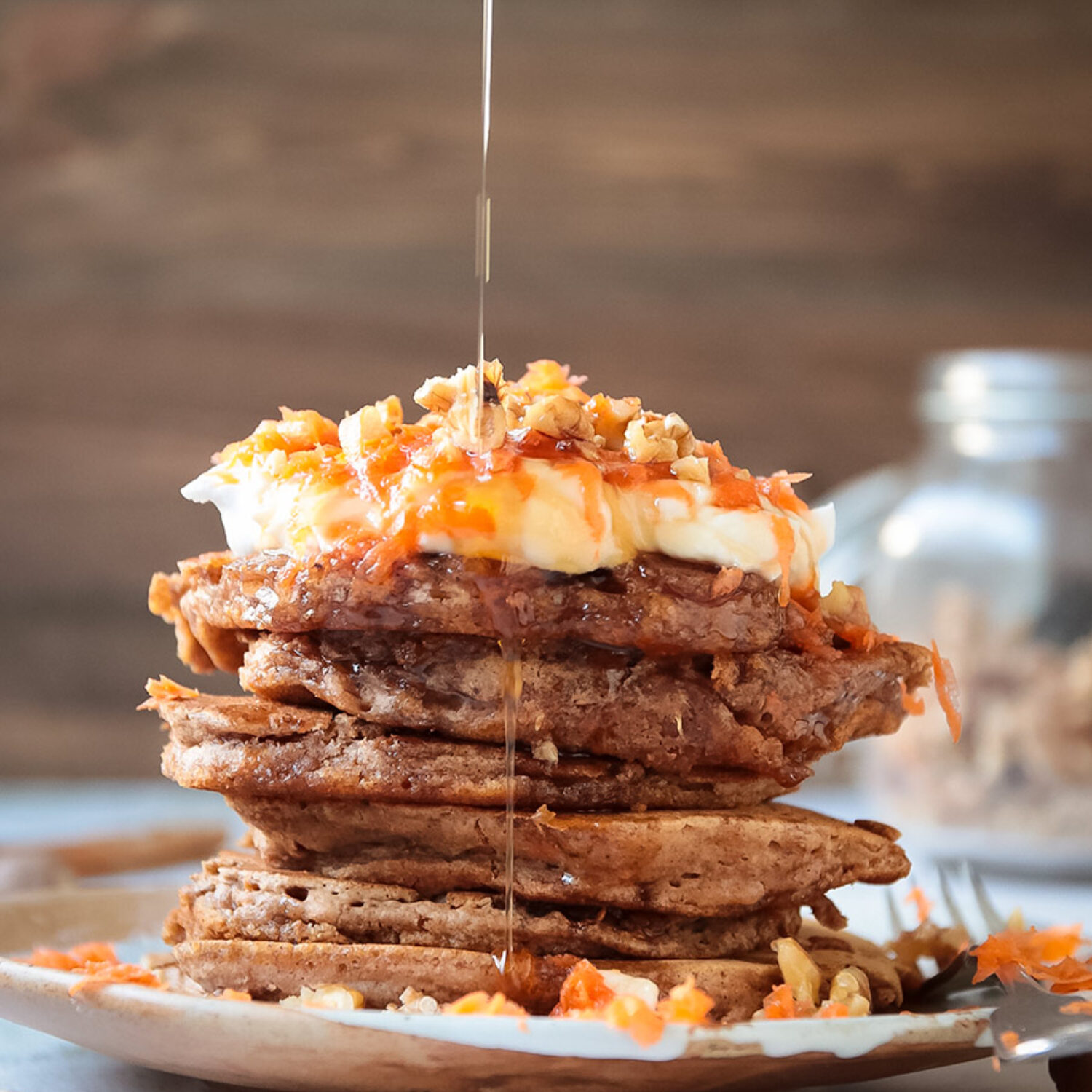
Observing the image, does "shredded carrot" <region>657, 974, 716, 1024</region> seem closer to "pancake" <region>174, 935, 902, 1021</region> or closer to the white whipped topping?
"pancake" <region>174, 935, 902, 1021</region>

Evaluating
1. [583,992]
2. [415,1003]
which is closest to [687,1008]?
[583,992]

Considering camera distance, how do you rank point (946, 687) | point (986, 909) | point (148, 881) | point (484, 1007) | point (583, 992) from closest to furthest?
point (484, 1007)
point (583, 992)
point (946, 687)
point (986, 909)
point (148, 881)

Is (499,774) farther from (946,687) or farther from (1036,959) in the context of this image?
(1036,959)

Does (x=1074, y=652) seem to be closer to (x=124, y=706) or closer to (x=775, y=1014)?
(x=775, y=1014)

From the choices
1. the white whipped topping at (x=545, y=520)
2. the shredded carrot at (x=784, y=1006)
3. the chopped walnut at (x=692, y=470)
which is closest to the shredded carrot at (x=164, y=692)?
the white whipped topping at (x=545, y=520)

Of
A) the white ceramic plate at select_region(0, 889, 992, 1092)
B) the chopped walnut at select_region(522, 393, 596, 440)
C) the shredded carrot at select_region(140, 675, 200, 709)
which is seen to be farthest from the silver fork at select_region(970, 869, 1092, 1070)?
the shredded carrot at select_region(140, 675, 200, 709)

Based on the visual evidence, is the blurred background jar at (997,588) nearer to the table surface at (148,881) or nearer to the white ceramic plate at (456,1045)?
the table surface at (148,881)
